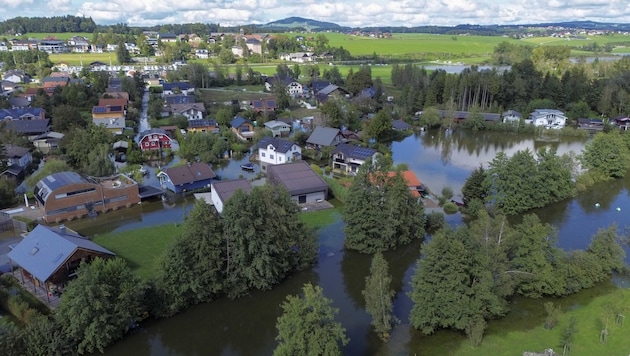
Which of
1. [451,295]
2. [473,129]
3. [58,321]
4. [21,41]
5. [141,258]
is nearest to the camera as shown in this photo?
[58,321]

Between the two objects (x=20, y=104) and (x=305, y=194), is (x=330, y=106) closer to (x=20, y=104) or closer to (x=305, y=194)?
(x=305, y=194)

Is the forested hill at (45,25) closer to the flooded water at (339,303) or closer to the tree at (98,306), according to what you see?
the flooded water at (339,303)

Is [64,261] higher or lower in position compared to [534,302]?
higher

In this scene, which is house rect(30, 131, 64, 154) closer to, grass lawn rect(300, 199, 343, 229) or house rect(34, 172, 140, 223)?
house rect(34, 172, 140, 223)

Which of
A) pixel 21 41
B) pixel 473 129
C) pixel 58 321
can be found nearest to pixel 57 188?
pixel 58 321

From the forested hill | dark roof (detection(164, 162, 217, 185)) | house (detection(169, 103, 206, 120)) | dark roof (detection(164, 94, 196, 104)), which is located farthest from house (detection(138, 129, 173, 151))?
the forested hill

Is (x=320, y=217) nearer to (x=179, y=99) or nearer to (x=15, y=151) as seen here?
(x=15, y=151)

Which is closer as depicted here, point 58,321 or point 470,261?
point 58,321
